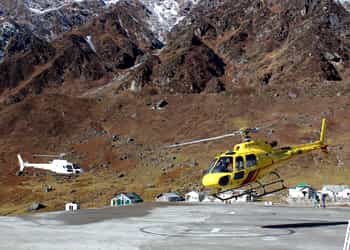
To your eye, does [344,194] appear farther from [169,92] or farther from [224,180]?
[169,92]

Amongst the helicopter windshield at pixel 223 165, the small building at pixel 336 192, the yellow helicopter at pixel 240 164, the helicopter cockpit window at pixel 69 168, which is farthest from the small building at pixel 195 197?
the helicopter windshield at pixel 223 165

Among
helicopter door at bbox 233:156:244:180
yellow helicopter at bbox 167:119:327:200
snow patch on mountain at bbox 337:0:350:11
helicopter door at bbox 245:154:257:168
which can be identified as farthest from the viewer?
snow patch on mountain at bbox 337:0:350:11

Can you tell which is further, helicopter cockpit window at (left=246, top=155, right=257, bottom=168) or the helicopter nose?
helicopter cockpit window at (left=246, top=155, right=257, bottom=168)

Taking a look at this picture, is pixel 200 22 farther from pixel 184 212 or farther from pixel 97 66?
pixel 184 212

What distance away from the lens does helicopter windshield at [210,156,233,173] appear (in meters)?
Result: 23.1

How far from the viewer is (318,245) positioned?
1820 cm

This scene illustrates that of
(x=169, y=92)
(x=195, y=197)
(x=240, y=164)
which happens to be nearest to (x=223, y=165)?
(x=240, y=164)

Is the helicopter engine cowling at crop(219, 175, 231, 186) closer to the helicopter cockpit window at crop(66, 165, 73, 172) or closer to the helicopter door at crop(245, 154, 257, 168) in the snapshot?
the helicopter door at crop(245, 154, 257, 168)

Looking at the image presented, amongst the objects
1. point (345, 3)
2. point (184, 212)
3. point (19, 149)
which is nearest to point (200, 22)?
point (345, 3)

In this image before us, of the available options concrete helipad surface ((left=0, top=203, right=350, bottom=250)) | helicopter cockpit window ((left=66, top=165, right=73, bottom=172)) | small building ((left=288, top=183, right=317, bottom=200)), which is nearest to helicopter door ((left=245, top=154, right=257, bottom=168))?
concrete helipad surface ((left=0, top=203, right=350, bottom=250))

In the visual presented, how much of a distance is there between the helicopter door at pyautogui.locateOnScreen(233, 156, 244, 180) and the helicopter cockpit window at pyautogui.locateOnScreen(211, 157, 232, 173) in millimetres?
328

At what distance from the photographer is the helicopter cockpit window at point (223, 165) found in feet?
75.9

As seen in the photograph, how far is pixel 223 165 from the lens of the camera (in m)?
23.2

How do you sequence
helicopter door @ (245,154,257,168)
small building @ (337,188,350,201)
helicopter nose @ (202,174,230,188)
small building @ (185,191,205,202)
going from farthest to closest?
small building @ (185,191,205,202), small building @ (337,188,350,201), helicopter door @ (245,154,257,168), helicopter nose @ (202,174,230,188)
